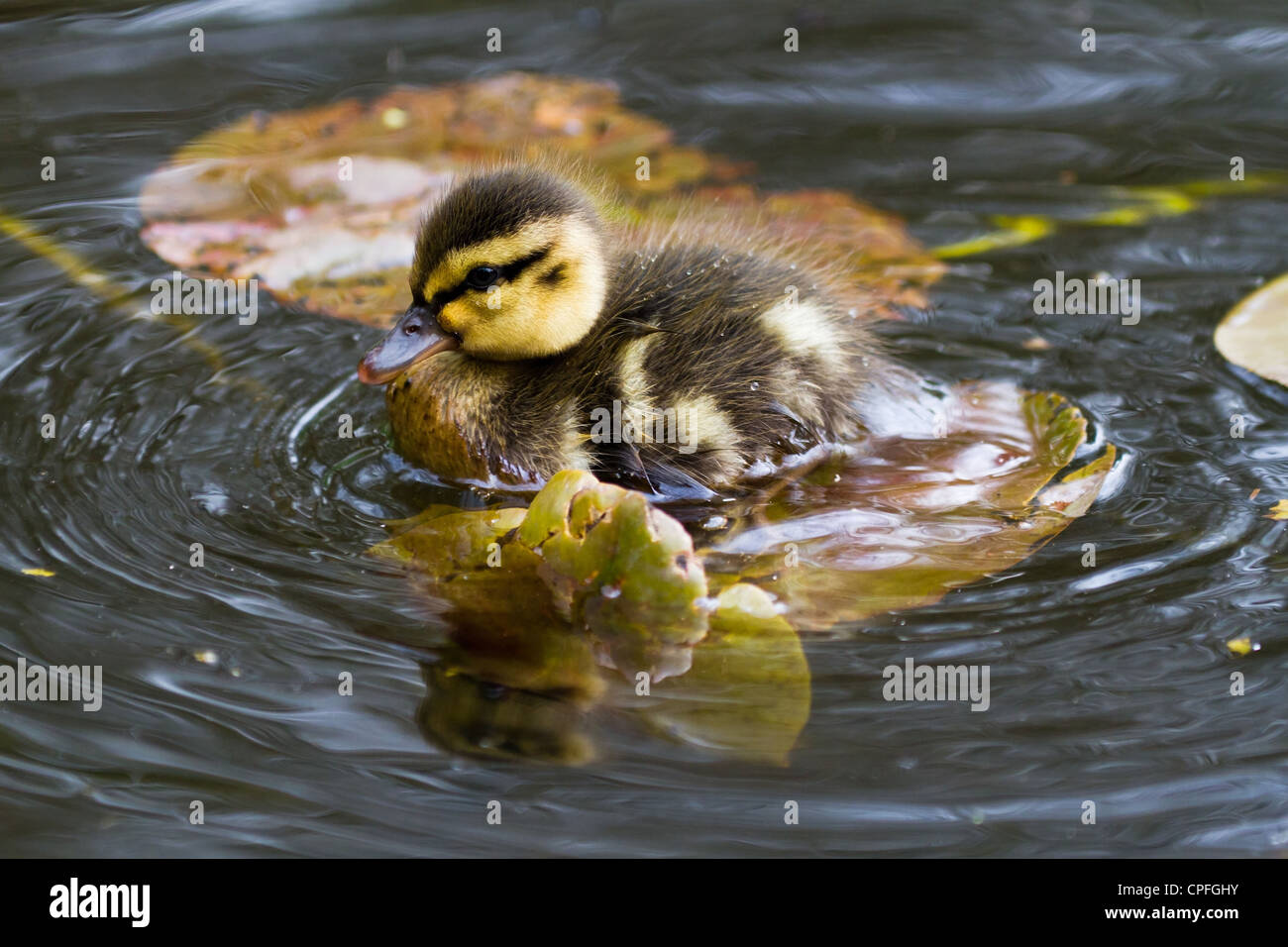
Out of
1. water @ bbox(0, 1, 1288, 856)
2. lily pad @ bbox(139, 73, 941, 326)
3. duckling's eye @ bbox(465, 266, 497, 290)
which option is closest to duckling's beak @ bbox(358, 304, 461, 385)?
duckling's eye @ bbox(465, 266, 497, 290)

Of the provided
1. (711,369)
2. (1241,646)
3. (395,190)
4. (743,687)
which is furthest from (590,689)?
(395,190)

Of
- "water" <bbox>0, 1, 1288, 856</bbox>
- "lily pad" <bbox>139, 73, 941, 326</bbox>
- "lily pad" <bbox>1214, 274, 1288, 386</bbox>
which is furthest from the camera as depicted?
"lily pad" <bbox>139, 73, 941, 326</bbox>

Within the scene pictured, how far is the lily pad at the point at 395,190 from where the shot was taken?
407 cm

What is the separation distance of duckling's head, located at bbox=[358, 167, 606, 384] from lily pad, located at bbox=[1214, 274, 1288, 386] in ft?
5.29

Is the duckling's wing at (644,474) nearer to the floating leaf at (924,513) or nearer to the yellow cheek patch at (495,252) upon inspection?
the floating leaf at (924,513)

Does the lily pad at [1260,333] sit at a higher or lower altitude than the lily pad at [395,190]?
lower

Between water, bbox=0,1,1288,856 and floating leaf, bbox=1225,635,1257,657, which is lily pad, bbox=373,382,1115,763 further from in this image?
floating leaf, bbox=1225,635,1257,657

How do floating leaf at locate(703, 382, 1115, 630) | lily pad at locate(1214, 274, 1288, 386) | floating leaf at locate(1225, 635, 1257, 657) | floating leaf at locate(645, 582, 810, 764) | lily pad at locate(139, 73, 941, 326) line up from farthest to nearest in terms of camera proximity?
lily pad at locate(139, 73, 941, 326) → lily pad at locate(1214, 274, 1288, 386) → floating leaf at locate(703, 382, 1115, 630) → floating leaf at locate(1225, 635, 1257, 657) → floating leaf at locate(645, 582, 810, 764)

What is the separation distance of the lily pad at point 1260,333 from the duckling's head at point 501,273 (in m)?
1.61

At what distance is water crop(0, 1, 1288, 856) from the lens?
236cm

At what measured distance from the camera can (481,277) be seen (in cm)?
318

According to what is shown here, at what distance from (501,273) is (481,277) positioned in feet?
0.15

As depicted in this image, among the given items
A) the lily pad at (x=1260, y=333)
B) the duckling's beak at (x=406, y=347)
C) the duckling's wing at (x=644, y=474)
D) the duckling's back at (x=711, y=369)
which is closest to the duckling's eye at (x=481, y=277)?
the duckling's beak at (x=406, y=347)
